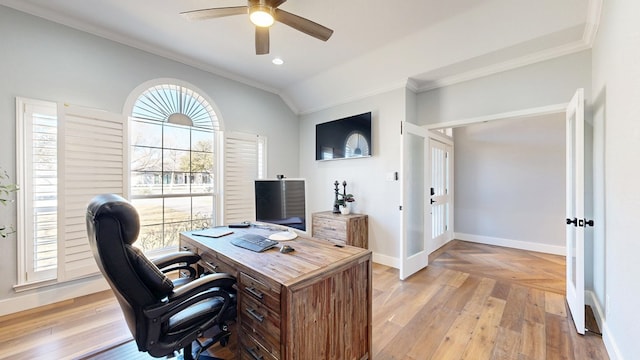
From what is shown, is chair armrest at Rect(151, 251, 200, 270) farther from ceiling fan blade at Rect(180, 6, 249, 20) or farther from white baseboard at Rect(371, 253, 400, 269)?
white baseboard at Rect(371, 253, 400, 269)

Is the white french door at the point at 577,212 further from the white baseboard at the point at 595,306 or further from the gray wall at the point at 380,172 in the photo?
the gray wall at the point at 380,172

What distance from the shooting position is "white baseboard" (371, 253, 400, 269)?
351 centimetres

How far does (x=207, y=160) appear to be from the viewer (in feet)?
12.0

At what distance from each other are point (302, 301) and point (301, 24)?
2067 mm

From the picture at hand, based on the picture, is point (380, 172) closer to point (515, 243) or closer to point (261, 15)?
point (261, 15)

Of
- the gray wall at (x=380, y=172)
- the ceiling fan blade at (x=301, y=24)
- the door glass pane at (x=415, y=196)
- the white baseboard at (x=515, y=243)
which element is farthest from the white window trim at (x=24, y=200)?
the white baseboard at (x=515, y=243)

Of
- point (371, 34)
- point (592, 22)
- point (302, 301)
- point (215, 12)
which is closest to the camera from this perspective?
point (302, 301)

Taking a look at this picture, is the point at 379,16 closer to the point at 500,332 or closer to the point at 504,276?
the point at 500,332

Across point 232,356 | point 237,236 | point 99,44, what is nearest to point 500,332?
point 232,356

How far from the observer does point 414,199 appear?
11.3 ft

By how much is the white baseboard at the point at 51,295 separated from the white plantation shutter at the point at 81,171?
0.15 meters

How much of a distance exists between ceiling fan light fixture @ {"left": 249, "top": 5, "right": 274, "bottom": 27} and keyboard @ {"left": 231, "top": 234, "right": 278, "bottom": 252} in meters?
1.73

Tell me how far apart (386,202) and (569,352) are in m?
2.21

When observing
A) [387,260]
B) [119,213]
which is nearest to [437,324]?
[387,260]
